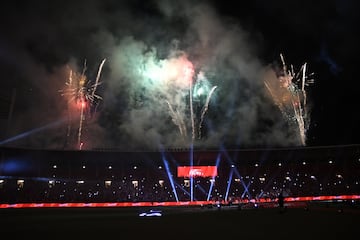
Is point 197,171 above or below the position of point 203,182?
above

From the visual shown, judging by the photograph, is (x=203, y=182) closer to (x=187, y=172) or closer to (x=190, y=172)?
(x=190, y=172)

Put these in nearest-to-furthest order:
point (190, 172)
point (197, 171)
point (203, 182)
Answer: point (197, 171) < point (190, 172) < point (203, 182)

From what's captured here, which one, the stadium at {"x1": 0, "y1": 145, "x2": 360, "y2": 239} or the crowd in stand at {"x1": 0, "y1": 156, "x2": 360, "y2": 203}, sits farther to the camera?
the stadium at {"x1": 0, "y1": 145, "x2": 360, "y2": 239}

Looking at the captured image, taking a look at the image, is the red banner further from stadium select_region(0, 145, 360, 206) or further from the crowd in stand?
the crowd in stand

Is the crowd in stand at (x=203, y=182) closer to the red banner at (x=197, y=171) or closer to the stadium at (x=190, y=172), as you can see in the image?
the stadium at (x=190, y=172)

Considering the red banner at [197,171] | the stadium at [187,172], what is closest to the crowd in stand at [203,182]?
the stadium at [187,172]

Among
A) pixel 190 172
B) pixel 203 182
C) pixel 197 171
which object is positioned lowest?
pixel 203 182

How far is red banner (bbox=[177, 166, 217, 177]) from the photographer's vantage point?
6247cm

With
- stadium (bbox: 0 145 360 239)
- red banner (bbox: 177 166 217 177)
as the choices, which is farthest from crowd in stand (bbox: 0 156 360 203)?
red banner (bbox: 177 166 217 177)

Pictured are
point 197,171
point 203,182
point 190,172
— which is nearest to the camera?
point 197,171

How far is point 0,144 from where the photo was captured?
5634 centimetres

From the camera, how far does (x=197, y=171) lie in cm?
6247

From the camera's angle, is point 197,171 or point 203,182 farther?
point 203,182

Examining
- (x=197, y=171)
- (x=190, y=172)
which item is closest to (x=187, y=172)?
(x=190, y=172)
